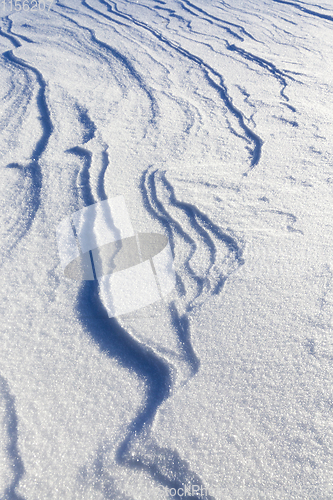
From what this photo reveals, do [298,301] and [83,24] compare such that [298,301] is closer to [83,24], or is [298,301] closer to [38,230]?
[38,230]

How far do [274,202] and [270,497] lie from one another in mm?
856

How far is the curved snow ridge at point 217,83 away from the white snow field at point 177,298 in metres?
0.01

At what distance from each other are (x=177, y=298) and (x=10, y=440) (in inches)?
18.4

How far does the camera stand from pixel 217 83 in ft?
6.90

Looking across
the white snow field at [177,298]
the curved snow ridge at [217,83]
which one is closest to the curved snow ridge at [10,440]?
the white snow field at [177,298]

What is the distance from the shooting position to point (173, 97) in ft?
6.40

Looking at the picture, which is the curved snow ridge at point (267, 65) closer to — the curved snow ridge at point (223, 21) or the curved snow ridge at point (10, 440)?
the curved snow ridge at point (223, 21)

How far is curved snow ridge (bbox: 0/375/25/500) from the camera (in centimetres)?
67

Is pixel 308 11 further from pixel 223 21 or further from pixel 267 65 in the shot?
pixel 267 65

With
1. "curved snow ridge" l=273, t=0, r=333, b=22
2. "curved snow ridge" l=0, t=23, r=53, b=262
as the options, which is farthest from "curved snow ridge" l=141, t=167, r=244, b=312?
"curved snow ridge" l=273, t=0, r=333, b=22

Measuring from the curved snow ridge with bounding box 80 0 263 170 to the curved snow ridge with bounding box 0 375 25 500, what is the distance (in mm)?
1094

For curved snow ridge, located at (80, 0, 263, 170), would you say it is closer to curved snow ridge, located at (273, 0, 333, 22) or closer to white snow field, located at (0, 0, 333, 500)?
white snow field, located at (0, 0, 333, 500)

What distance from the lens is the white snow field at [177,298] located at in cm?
70

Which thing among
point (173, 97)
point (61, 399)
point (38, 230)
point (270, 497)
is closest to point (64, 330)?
point (61, 399)
